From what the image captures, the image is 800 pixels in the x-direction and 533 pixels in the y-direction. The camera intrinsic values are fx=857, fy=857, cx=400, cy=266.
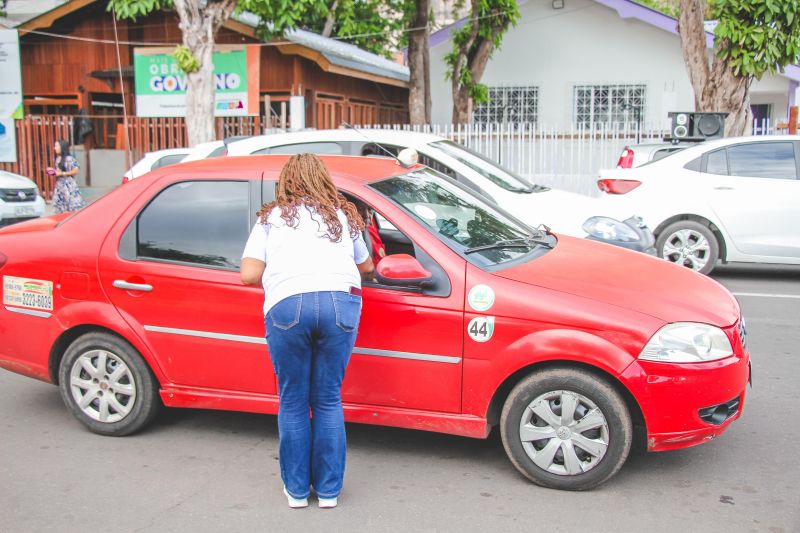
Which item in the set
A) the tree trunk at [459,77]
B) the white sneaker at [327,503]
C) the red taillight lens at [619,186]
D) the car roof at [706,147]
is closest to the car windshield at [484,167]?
the red taillight lens at [619,186]

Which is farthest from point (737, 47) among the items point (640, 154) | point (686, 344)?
point (686, 344)

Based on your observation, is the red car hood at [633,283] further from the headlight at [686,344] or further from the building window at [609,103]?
the building window at [609,103]

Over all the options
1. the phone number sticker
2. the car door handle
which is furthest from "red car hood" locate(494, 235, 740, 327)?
the phone number sticker

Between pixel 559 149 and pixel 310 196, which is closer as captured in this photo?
pixel 310 196

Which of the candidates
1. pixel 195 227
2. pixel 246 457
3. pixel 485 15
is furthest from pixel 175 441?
pixel 485 15

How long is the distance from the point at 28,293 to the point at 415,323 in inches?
94.5

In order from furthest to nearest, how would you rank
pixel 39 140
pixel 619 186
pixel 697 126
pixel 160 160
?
pixel 39 140, pixel 697 126, pixel 160 160, pixel 619 186

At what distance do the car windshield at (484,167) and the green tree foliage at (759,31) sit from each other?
21.2ft

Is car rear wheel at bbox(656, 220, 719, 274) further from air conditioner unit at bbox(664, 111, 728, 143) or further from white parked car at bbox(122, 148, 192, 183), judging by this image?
white parked car at bbox(122, 148, 192, 183)

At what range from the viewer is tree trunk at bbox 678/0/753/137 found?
14.0 meters

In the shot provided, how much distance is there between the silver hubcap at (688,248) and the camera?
9.73 m

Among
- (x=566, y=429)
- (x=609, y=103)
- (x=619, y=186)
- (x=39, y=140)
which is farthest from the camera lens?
(x=609, y=103)

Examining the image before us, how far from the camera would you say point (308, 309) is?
3.79 metres

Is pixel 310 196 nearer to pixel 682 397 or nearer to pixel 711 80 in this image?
pixel 682 397
